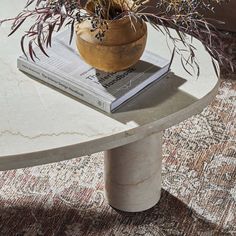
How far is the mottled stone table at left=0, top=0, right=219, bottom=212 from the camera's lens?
145cm

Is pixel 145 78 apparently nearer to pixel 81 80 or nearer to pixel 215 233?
pixel 81 80

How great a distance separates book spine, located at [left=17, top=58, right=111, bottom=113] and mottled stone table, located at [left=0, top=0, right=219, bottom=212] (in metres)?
0.02

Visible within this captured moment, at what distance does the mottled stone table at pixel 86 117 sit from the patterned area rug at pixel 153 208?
189 millimetres

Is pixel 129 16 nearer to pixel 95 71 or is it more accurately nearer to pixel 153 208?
pixel 95 71

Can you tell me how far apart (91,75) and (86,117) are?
0.13 metres

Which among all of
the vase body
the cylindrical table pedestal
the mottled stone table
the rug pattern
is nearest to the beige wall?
the rug pattern

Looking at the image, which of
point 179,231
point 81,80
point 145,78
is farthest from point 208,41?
point 179,231

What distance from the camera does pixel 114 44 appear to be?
1.53m

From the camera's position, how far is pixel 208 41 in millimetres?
1515

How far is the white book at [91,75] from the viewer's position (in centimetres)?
156

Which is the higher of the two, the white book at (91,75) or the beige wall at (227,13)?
the white book at (91,75)

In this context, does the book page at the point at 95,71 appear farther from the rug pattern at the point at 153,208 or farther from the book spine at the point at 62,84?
the rug pattern at the point at 153,208

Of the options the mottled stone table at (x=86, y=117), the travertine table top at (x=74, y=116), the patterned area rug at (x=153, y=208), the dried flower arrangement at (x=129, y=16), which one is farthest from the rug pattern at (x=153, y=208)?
the dried flower arrangement at (x=129, y=16)

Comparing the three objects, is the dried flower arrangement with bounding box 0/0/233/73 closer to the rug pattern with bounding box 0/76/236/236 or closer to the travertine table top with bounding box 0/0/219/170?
the travertine table top with bounding box 0/0/219/170
